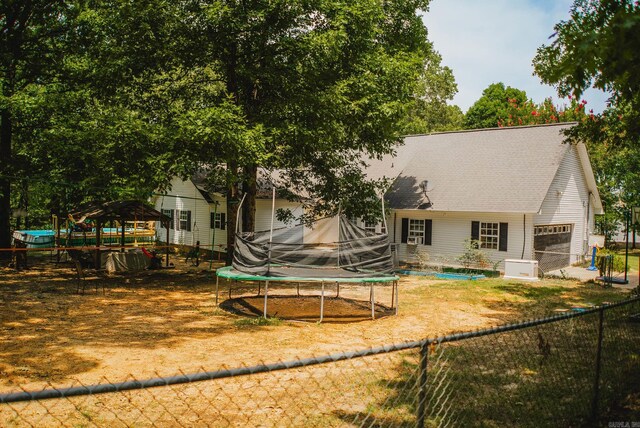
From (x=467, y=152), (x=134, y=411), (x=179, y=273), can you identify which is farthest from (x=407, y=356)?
(x=467, y=152)

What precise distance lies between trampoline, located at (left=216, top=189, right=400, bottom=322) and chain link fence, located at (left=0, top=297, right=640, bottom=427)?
14.7 feet

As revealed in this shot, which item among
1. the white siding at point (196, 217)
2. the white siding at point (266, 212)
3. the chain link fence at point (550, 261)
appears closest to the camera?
the chain link fence at point (550, 261)

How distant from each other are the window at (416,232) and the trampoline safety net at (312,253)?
11.8 meters

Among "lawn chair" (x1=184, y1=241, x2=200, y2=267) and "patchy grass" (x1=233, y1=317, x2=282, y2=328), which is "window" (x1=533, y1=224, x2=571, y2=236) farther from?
"lawn chair" (x1=184, y1=241, x2=200, y2=267)

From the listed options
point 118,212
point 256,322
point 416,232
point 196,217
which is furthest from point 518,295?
point 196,217

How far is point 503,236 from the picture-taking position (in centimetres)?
2341

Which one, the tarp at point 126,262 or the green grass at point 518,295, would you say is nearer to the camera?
the green grass at point 518,295

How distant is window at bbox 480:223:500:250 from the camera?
23750 millimetres

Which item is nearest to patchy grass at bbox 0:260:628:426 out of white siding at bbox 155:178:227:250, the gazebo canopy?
the gazebo canopy

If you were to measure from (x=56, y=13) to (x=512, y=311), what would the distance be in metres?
23.3

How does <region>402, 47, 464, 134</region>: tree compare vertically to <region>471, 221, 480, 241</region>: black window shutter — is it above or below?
above

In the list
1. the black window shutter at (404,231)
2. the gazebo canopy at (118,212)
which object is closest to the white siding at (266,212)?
the black window shutter at (404,231)

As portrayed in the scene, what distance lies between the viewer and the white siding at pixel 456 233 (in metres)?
22.9

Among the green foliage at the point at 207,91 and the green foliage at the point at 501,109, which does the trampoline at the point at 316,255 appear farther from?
the green foliage at the point at 501,109
